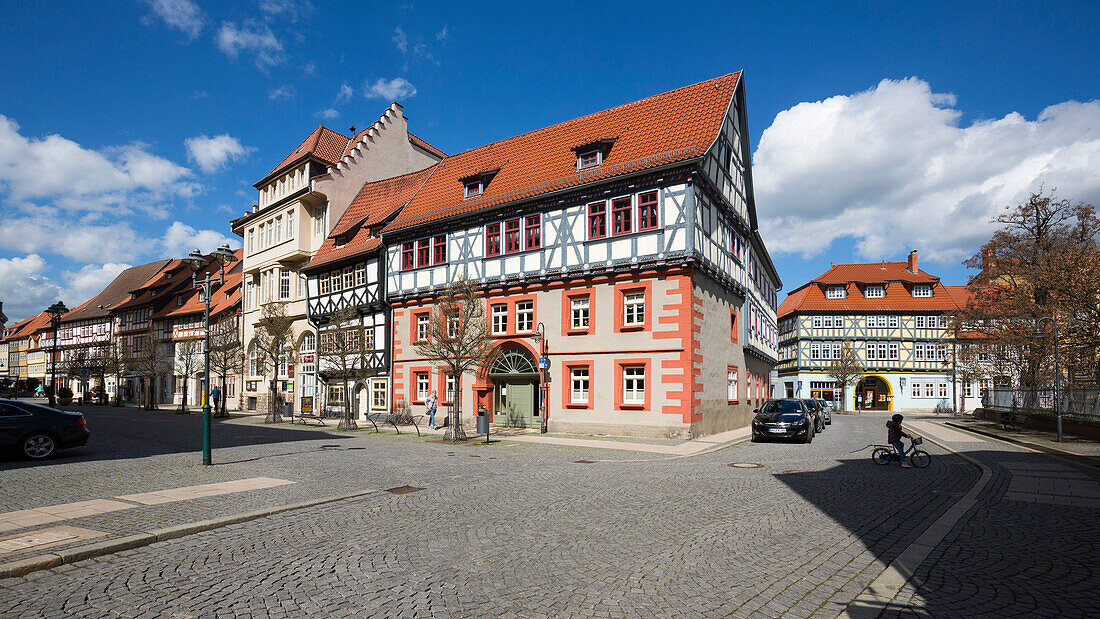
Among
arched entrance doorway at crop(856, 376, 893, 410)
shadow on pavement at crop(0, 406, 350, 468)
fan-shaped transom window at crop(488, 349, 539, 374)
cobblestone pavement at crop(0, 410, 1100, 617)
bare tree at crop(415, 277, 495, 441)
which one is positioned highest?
bare tree at crop(415, 277, 495, 441)

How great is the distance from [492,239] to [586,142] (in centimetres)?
575

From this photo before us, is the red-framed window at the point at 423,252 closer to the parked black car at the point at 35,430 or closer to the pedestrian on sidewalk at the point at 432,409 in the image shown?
the pedestrian on sidewalk at the point at 432,409

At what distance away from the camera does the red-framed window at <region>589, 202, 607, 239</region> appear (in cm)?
2525

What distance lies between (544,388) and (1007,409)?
2784 centimetres

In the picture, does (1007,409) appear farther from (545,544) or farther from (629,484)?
(545,544)

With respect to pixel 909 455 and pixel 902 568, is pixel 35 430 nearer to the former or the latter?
pixel 902 568

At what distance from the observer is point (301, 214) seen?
136ft

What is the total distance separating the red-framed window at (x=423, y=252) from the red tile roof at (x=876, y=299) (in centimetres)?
4782

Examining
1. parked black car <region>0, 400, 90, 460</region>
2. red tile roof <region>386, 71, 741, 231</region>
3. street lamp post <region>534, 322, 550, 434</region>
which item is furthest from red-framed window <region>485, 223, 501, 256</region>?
parked black car <region>0, 400, 90, 460</region>

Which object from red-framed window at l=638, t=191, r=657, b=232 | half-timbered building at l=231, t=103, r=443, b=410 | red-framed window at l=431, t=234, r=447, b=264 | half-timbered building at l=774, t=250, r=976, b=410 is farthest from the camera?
half-timbered building at l=774, t=250, r=976, b=410

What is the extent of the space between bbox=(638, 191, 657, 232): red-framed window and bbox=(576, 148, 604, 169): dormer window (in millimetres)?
3075

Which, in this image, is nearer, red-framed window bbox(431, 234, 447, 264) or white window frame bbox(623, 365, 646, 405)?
white window frame bbox(623, 365, 646, 405)

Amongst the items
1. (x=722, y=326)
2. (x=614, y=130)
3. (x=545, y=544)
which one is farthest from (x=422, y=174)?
(x=545, y=544)

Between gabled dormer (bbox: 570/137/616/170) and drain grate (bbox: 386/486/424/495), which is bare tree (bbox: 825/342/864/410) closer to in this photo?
gabled dormer (bbox: 570/137/616/170)
